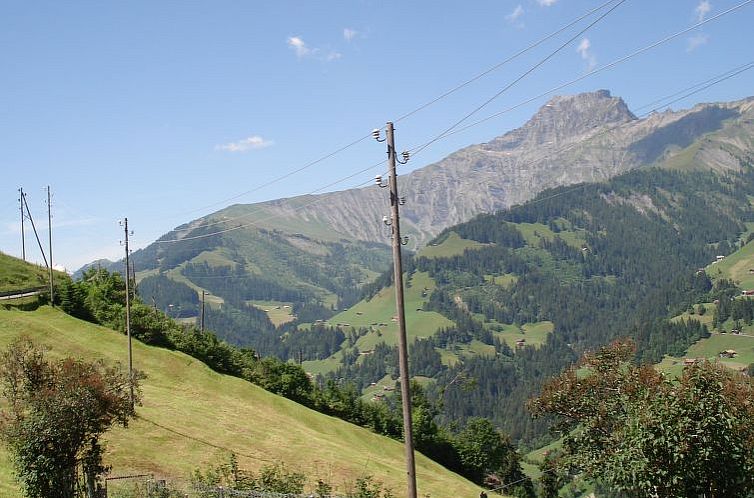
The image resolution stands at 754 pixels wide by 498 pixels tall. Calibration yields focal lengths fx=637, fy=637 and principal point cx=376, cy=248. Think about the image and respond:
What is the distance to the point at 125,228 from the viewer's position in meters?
56.5

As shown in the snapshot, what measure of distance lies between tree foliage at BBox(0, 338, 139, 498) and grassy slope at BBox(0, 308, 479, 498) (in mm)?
3672

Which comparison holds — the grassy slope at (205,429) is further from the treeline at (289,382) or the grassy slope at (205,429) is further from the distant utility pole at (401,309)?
the distant utility pole at (401,309)

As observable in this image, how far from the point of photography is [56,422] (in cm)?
2858

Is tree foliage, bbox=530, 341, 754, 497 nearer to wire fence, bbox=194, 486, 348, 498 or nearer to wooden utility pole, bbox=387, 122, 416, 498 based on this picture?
wooden utility pole, bbox=387, 122, 416, 498

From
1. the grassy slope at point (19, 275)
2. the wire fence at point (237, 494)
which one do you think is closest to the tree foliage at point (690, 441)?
the wire fence at point (237, 494)

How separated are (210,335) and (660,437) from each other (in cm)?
8061

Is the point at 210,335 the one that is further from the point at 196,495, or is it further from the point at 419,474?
the point at 196,495

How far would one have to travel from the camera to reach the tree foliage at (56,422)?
28.6 meters

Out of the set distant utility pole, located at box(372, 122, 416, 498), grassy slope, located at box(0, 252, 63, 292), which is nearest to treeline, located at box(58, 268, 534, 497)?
grassy slope, located at box(0, 252, 63, 292)

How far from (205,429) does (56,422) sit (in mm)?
31840

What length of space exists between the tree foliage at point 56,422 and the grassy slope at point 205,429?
3.67 metres

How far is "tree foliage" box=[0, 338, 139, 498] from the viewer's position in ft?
93.8

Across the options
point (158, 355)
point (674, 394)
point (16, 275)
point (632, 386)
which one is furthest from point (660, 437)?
point (16, 275)

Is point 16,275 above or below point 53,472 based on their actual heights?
above
